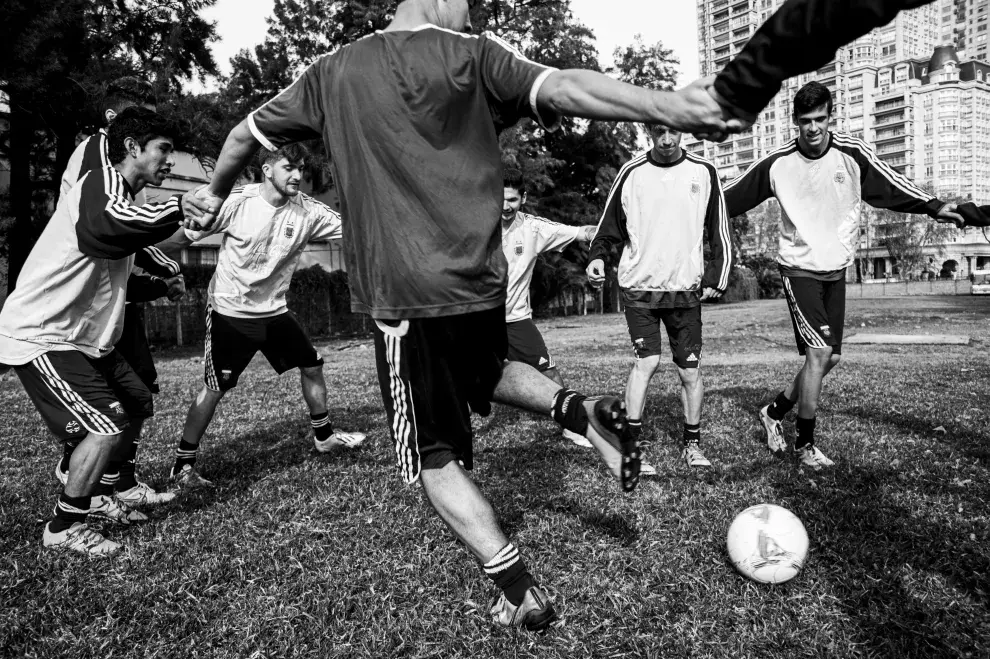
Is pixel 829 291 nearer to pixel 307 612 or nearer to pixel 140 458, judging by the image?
pixel 307 612

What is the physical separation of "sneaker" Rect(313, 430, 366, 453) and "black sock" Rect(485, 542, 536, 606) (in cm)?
321

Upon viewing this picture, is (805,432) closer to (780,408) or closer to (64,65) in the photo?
(780,408)

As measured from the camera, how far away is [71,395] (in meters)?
3.46

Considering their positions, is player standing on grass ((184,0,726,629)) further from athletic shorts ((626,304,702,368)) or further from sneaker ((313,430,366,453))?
sneaker ((313,430,366,453))

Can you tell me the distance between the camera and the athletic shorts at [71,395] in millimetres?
3438

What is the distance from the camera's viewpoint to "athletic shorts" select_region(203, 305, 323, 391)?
490 cm

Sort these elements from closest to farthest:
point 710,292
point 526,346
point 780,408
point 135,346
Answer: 1. point 135,346
2. point 710,292
3. point 780,408
4. point 526,346

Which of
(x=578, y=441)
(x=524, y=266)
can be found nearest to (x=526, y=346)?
(x=524, y=266)

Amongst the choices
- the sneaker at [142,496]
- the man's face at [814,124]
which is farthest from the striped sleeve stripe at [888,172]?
the sneaker at [142,496]

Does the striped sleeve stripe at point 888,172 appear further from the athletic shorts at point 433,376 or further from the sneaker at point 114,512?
the sneaker at point 114,512

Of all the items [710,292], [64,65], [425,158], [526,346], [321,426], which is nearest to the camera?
[425,158]

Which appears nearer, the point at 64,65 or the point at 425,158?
the point at 425,158

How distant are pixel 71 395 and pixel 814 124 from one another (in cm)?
486

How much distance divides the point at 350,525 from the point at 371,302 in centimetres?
181
